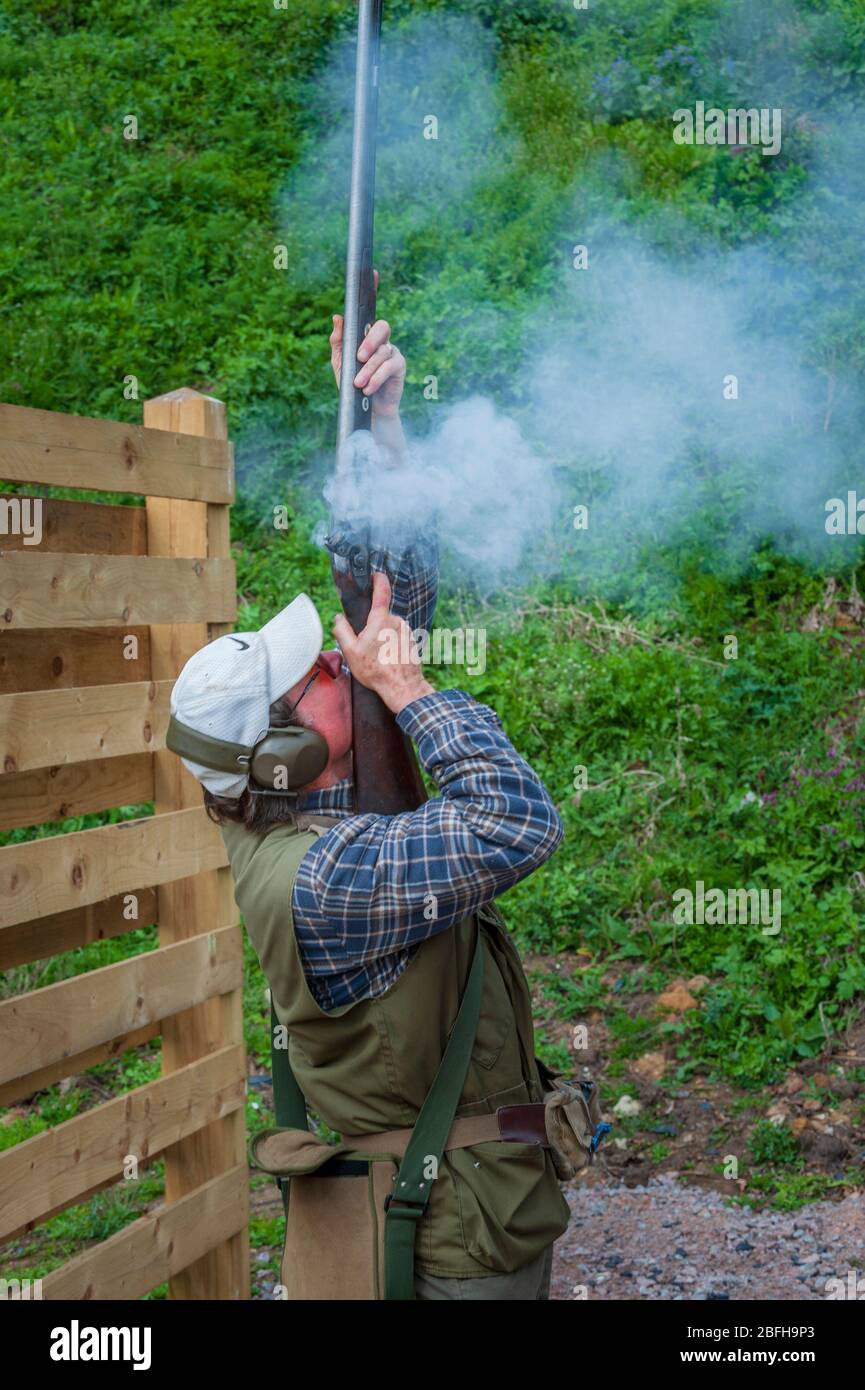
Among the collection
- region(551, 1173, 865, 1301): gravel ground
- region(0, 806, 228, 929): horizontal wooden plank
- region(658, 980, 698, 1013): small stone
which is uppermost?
region(0, 806, 228, 929): horizontal wooden plank

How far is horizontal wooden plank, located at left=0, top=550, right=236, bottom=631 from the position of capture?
3.42 m

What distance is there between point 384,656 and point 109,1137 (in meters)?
1.89

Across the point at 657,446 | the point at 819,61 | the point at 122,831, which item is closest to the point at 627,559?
the point at 657,446

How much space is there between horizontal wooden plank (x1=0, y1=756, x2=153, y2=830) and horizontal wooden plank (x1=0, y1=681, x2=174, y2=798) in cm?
5

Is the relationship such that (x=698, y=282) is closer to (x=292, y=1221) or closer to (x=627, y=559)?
(x=627, y=559)

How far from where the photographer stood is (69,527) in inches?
151

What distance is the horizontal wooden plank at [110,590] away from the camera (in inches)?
135

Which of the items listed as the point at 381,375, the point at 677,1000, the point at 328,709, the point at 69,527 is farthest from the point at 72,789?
the point at 677,1000

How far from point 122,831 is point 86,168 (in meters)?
8.98

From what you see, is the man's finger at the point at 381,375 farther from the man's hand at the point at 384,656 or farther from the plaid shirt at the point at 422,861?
the plaid shirt at the point at 422,861

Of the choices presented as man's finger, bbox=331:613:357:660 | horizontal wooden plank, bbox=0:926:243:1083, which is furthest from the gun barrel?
horizontal wooden plank, bbox=0:926:243:1083

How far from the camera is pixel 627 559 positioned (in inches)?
329

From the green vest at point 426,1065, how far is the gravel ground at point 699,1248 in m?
2.16

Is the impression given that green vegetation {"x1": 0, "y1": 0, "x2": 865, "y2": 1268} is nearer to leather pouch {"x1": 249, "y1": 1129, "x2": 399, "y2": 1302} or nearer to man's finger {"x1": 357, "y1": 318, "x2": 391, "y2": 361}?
leather pouch {"x1": 249, "y1": 1129, "x2": 399, "y2": 1302}
